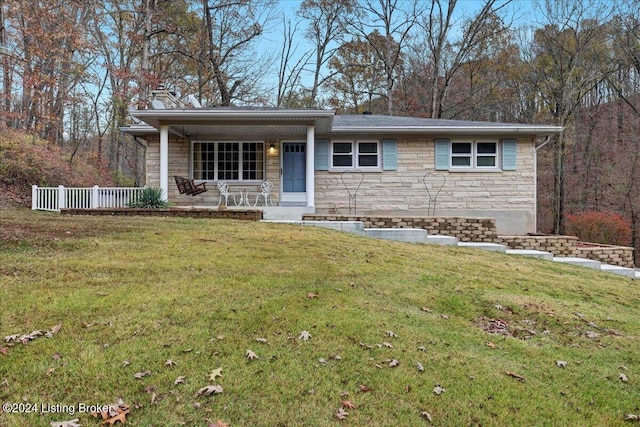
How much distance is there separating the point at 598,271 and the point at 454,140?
535 centimetres

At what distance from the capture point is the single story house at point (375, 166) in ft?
39.5

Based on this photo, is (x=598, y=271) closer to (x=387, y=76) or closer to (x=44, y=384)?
(x=44, y=384)

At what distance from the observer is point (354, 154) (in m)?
12.3

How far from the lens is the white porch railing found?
36.3 feet

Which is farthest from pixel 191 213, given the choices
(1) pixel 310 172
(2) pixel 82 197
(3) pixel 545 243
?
(3) pixel 545 243

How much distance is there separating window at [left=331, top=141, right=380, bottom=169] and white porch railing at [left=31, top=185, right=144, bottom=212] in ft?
18.7

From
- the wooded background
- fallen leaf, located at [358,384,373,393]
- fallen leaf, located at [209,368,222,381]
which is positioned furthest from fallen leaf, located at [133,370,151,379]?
the wooded background

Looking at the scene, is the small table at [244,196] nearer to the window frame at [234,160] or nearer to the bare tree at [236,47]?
the window frame at [234,160]

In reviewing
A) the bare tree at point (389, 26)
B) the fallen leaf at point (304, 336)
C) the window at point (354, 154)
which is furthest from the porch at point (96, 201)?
the bare tree at point (389, 26)

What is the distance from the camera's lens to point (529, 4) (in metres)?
18.5

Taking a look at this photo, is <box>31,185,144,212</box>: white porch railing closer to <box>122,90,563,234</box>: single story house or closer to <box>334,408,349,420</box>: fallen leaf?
<box>122,90,563,234</box>: single story house

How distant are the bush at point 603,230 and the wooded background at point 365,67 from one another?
5.94ft

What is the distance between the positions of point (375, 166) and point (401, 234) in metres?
3.76

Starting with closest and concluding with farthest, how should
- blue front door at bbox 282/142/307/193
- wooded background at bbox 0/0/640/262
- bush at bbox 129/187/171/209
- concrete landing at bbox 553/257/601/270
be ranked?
concrete landing at bbox 553/257/601/270, bush at bbox 129/187/171/209, blue front door at bbox 282/142/307/193, wooded background at bbox 0/0/640/262
